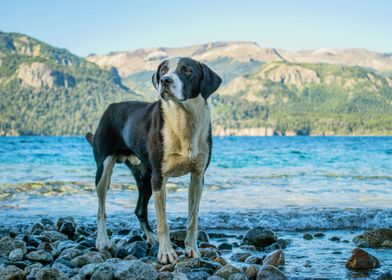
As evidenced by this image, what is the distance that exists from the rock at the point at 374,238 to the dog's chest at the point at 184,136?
367 centimetres

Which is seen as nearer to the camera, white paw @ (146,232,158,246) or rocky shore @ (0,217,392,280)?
rocky shore @ (0,217,392,280)

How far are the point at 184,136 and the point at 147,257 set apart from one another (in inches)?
Result: 74.2

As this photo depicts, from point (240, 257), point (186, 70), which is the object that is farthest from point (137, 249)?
point (186, 70)

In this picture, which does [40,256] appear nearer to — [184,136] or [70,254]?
[70,254]

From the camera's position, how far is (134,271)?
5984mm

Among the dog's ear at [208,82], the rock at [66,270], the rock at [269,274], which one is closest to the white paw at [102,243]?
the rock at [66,270]

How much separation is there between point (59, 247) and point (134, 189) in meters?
10.8

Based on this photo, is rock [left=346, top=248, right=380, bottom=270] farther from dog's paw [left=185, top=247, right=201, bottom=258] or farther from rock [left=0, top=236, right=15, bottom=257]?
rock [left=0, top=236, right=15, bottom=257]

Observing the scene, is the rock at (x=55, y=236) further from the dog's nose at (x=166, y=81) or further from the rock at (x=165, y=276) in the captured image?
the dog's nose at (x=166, y=81)

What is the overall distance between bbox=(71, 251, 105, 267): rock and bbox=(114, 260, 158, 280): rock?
1.00 metres

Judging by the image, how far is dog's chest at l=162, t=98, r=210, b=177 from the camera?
21.8 feet

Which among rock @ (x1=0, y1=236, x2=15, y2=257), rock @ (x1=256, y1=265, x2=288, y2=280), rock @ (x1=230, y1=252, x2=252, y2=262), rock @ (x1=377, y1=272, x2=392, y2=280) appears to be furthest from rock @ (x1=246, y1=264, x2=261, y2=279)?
rock @ (x1=0, y1=236, x2=15, y2=257)

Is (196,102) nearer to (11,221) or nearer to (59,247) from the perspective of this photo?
(59,247)

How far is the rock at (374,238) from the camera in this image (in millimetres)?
9008
